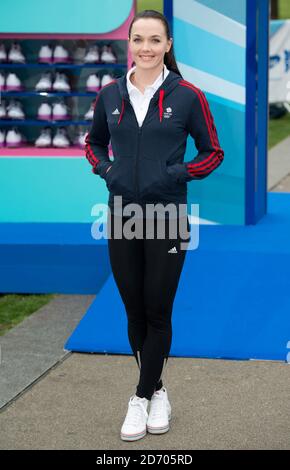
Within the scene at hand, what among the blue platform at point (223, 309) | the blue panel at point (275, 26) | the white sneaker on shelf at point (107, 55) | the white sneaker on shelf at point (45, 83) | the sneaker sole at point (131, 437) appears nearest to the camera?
the sneaker sole at point (131, 437)

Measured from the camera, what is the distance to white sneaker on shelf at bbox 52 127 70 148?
29.3ft

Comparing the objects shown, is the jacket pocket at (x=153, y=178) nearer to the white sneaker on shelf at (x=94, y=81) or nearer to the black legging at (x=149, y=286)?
the black legging at (x=149, y=286)

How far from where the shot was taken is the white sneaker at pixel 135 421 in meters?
4.93

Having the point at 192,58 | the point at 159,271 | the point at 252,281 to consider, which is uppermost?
the point at 192,58

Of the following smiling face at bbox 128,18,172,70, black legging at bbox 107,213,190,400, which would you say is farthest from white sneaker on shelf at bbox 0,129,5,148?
smiling face at bbox 128,18,172,70

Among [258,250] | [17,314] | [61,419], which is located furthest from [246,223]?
[61,419]

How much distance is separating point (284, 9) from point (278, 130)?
70.4 ft

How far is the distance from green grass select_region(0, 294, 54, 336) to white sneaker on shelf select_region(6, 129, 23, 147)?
5.01ft

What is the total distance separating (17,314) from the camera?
7590 millimetres

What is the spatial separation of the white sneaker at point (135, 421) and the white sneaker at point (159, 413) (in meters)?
0.04

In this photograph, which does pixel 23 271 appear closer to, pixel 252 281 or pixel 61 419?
pixel 252 281

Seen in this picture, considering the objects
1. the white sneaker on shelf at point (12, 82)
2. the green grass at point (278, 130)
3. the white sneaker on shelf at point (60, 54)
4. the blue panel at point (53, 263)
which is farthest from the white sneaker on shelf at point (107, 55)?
the green grass at point (278, 130)

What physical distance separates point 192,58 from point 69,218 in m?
1.76

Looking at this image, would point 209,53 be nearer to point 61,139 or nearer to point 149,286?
point 61,139
